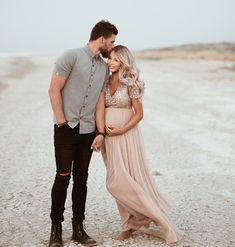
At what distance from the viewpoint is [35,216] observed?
5914mm

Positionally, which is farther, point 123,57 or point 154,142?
point 154,142

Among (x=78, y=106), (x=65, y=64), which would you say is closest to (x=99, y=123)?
(x=78, y=106)

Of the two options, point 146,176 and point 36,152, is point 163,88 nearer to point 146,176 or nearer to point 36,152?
point 36,152

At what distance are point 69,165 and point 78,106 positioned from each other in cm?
57

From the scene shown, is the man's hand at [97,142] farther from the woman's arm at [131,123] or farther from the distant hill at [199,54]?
the distant hill at [199,54]

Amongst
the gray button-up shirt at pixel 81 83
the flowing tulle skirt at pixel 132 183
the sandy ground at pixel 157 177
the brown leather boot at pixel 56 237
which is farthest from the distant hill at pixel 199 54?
the brown leather boot at pixel 56 237

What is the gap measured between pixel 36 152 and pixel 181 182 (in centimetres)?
317

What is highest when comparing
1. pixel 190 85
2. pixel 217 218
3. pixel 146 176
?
pixel 146 176

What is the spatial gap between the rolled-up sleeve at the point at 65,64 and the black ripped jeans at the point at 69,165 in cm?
50

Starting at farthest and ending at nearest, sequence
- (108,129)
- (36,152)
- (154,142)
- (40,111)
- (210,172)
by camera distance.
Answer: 1. (40,111)
2. (154,142)
3. (36,152)
4. (210,172)
5. (108,129)

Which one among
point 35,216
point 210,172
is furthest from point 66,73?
point 210,172

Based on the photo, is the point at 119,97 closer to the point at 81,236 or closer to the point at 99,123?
the point at 99,123

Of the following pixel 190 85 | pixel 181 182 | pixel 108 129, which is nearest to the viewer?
pixel 108 129

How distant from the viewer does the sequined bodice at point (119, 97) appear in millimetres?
4949
